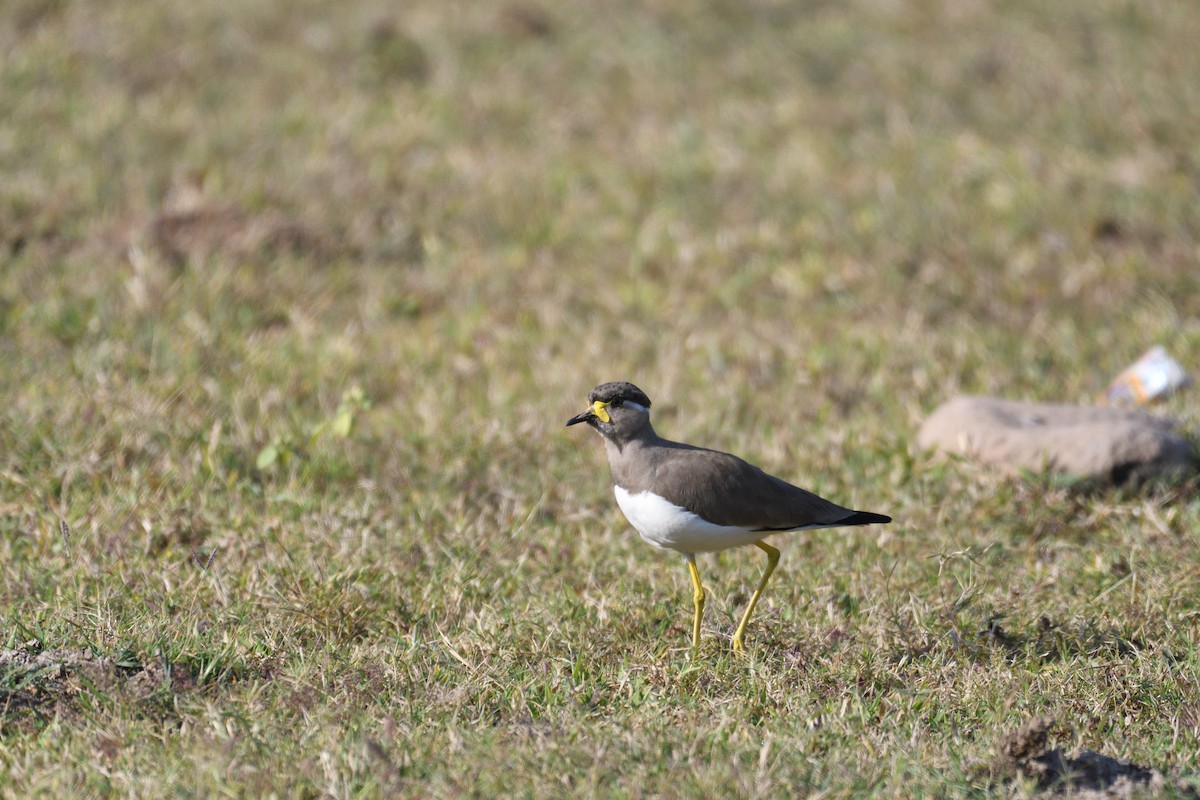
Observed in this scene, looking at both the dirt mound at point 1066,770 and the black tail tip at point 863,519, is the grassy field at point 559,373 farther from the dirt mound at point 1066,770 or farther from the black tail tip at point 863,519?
the black tail tip at point 863,519

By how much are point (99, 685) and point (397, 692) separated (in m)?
0.82

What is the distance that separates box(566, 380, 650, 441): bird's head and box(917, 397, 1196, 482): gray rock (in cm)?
196

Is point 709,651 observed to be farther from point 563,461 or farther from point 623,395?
point 563,461

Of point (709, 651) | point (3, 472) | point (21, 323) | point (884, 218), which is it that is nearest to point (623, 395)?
point (709, 651)

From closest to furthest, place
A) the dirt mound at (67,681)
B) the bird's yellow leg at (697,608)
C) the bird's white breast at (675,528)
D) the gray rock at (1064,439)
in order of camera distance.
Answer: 1. the dirt mound at (67,681)
2. the bird's white breast at (675,528)
3. the bird's yellow leg at (697,608)
4. the gray rock at (1064,439)

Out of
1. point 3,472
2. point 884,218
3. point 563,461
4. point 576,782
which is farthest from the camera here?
point 884,218

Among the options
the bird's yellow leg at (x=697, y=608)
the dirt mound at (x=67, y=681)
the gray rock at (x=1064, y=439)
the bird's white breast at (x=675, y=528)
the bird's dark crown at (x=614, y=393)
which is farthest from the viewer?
the gray rock at (x=1064, y=439)

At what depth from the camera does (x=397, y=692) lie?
3850 millimetres

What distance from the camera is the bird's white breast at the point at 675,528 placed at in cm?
407

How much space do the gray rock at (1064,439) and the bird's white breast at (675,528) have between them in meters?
1.82

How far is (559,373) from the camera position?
6758mm

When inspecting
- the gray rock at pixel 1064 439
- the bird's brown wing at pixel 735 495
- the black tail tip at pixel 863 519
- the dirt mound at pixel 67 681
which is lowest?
the dirt mound at pixel 67 681

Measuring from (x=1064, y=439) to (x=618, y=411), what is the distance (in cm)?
223

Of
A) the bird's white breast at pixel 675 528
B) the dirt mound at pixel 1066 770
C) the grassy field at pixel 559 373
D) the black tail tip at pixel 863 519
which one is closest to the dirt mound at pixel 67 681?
the grassy field at pixel 559 373
